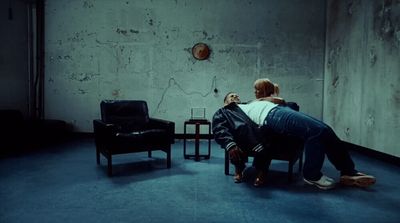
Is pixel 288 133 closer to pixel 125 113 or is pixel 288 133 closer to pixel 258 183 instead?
pixel 258 183

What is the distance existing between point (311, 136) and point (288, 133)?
205 mm

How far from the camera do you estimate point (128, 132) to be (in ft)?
12.0

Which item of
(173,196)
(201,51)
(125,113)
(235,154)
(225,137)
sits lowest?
(173,196)

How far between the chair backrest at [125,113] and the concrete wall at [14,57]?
2.61 m

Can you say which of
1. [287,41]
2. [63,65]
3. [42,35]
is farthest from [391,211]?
[42,35]

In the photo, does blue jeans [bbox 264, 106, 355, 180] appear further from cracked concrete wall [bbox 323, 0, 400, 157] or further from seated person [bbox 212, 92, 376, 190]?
cracked concrete wall [bbox 323, 0, 400, 157]

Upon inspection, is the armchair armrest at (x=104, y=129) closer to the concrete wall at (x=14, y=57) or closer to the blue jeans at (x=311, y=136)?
the blue jeans at (x=311, y=136)

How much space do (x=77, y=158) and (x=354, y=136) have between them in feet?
13.1

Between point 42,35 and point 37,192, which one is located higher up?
point 42,35

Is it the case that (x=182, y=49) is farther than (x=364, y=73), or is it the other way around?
(x=182, y=49)

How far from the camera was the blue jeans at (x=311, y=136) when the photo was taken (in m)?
2.79

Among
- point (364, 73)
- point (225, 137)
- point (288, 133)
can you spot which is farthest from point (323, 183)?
point (364, 73)

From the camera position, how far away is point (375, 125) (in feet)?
13.6

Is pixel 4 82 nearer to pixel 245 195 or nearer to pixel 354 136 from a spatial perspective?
pixel 245 195
